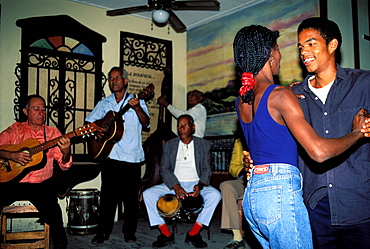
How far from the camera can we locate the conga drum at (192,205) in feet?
14.2

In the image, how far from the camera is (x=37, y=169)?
160 inches

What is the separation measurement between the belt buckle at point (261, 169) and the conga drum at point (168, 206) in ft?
9.08

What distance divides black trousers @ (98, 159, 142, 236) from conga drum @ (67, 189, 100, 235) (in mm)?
583

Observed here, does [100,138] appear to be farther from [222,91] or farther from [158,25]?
[158,25]

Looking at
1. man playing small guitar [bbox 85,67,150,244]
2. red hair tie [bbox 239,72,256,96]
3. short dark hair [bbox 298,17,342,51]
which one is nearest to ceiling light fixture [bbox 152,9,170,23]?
man playing small guitar [bbox 85,67,150,244]

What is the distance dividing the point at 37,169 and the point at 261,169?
3.18m

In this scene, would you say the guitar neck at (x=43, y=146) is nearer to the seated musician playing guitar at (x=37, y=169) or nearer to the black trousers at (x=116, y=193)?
the seated musician playing guitar at (x=37, y=169)

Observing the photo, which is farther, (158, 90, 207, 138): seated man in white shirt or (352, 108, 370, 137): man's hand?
(158, 90, 207, 138): seated man in white shirt

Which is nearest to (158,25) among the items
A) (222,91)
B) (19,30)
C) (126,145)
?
(222,91)

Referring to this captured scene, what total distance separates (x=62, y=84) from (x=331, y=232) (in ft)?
16.4

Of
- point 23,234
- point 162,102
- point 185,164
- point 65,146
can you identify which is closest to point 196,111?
point 162,102

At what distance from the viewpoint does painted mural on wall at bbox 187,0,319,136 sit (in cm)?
540

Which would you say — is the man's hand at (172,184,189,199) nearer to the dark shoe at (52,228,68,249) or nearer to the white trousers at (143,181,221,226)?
the white trousers at (143,181,221,226)

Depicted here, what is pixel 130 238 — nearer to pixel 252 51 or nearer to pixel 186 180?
pixel 186 180
